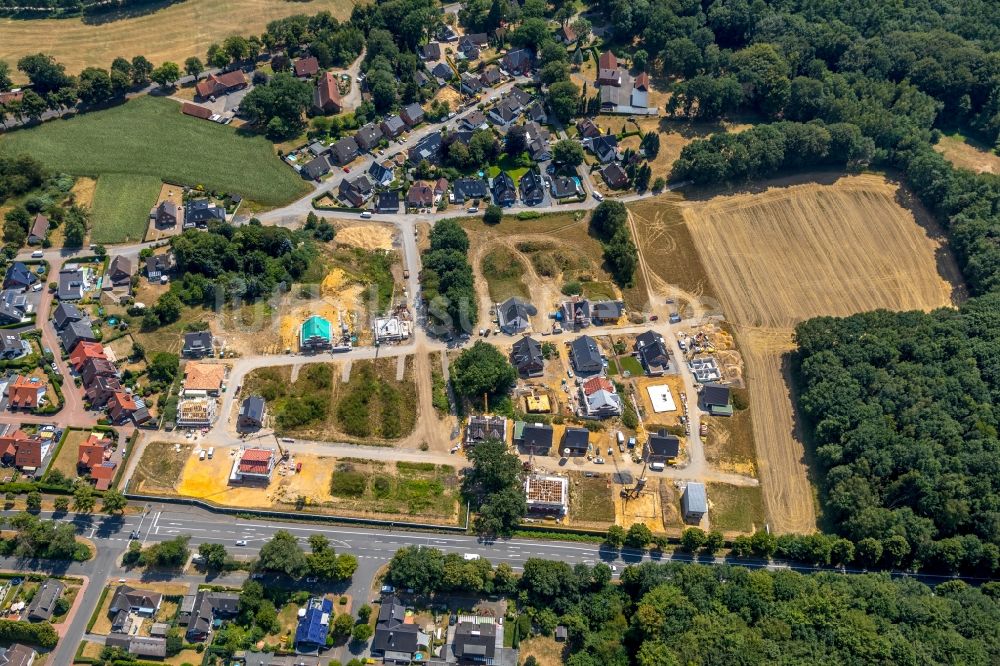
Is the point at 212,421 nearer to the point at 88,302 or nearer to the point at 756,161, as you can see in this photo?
the point at 88,302

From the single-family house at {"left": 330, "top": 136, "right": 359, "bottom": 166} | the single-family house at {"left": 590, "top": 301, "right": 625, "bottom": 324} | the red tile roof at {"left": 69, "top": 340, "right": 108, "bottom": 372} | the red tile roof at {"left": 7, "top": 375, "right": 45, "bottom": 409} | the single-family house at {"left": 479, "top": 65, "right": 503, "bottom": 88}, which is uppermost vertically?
the single-family house at {"left": 479, "top": 65, "right": 503, "bottom": 88}

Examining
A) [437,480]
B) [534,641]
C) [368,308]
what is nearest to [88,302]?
[368,308]

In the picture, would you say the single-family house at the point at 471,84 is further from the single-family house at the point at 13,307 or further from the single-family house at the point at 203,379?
the single-family house at the point at 13,307

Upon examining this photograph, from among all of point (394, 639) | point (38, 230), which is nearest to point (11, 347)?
point (38, 230)

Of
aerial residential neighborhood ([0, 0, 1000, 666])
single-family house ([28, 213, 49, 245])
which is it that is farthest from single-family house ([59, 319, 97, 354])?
single-family house ([28, 213, 49, 245])

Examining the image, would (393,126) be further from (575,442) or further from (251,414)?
(575,442)

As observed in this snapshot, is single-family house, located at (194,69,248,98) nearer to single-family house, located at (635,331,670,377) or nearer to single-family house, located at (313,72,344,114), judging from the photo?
single-family house, located at (313,72,344,114)

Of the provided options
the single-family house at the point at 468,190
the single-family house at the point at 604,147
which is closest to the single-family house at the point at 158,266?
the single-family house at the point at 468,190

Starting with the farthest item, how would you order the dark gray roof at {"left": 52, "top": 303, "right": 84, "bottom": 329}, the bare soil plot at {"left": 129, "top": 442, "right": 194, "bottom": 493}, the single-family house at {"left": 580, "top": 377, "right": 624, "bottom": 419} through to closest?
the dark gray roof at {"left": 52, "top": 303, "right": 84, "bottom": 329} < the single-family house at {"left": 580, "top": 377, "right": 624, "bottom": 419} < the bare soil plot at {"left": 129, "top": 442, "right": 194, "bottom": 493}
